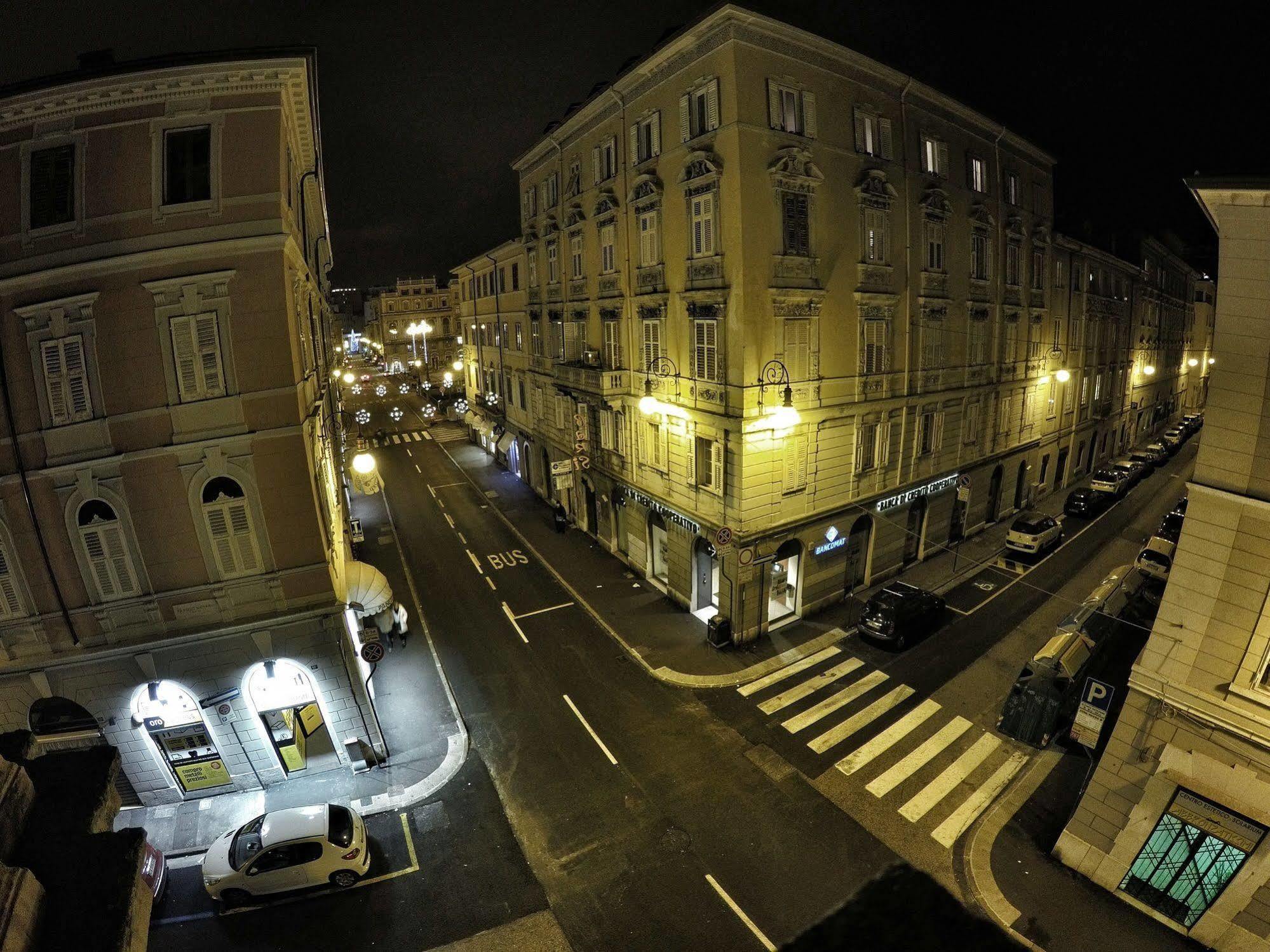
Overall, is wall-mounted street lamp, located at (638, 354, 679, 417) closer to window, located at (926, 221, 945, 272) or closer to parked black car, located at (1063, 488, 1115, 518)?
window, located at (926, 221, 945, 272)

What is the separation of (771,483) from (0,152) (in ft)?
66.0

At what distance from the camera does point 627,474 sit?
24.8m

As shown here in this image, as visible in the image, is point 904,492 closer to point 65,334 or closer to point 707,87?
point 707,87

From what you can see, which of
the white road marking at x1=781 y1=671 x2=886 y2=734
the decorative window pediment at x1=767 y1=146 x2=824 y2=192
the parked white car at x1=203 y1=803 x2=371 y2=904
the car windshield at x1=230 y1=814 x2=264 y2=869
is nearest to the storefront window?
the white road marking at x1=781 y1=671 x2=886 y2=734

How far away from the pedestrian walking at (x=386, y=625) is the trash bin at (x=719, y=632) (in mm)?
10997

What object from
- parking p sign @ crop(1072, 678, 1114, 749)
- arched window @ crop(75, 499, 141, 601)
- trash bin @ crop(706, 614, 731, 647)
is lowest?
trash bin @ crop(706, 614, 731, 647)

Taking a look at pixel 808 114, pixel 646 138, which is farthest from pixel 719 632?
pixel 646 138

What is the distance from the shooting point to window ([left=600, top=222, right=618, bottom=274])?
2323cm

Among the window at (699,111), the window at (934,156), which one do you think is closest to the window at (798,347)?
the window at (699,111)

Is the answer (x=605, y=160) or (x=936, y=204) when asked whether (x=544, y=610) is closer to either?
(x=605, y=160)

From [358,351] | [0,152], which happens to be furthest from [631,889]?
[358,351]

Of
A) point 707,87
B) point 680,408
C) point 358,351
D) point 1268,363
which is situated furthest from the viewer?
point 358,351

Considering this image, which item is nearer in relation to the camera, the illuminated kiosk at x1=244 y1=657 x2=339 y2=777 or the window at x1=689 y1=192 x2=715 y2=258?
the illuminated kiosk at x1=244 y1=657 x2=339 y2=777

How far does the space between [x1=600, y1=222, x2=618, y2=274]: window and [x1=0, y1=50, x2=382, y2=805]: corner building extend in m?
11.3
